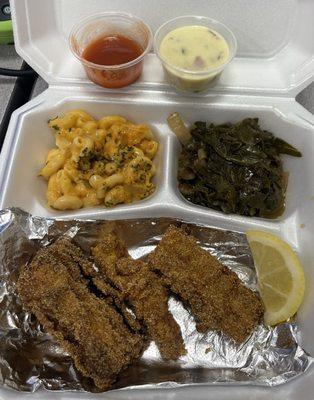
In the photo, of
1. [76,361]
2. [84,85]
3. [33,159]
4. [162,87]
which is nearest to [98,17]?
[84,85]

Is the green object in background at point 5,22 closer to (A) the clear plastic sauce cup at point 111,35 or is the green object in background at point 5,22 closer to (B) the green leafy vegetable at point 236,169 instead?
(A) the clear plastic sauce cup at point 111,35

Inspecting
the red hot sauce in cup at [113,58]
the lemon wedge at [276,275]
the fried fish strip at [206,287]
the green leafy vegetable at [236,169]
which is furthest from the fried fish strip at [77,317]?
the red hot sauce in cup at [113,58]

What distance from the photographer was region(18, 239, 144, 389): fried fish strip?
1.37 metres

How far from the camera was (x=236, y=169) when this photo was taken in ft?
5.72

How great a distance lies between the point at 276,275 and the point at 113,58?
1.21 m

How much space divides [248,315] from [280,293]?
157mm

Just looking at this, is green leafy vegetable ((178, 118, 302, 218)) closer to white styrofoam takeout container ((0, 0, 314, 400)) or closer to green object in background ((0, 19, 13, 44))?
white styrofoam takeout container ((0, 0, 314, 400))

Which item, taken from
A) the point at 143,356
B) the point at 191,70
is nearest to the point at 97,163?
the point at 191,70

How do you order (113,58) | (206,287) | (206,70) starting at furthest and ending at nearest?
(113,58)
(206,70)
(206,287)

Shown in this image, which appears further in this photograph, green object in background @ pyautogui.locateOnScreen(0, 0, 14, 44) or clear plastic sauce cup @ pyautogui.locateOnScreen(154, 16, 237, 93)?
green object in background @ pyautogui.locateOnScreen(0, 0, 14, 44)

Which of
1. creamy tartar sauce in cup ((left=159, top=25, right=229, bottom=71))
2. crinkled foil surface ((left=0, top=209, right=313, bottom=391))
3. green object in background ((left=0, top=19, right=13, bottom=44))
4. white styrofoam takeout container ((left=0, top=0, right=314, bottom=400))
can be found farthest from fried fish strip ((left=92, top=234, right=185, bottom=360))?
green object in background ((left=0, top=19, right=13, bottom=44))

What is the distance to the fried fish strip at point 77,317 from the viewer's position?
1.37 metres

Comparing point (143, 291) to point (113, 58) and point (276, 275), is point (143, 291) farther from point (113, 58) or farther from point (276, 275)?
point (113, 58)

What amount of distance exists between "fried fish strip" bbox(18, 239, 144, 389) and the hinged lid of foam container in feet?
3.03
